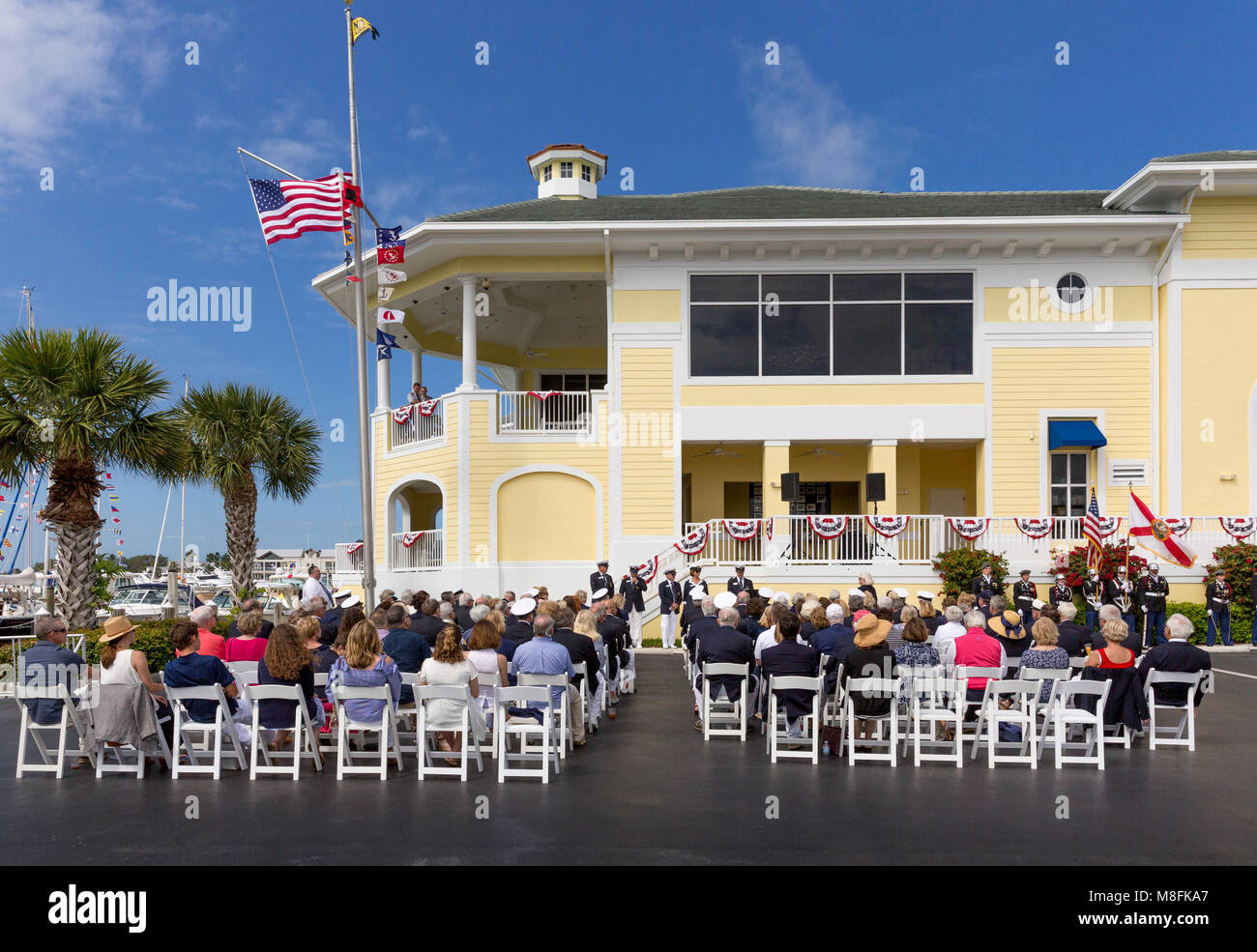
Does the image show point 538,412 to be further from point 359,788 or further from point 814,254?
point 359,788

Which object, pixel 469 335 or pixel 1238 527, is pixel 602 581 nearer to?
pixel 469 335

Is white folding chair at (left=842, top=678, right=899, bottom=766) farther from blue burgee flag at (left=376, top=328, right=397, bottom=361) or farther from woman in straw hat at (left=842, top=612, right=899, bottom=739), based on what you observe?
blue burgee flag at (left=376, top=328, right=397, bottom=361)

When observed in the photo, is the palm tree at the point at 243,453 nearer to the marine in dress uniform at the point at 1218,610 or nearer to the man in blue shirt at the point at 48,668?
the man in blue shirt at the point at 48,668

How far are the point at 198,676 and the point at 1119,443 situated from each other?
21177 mm

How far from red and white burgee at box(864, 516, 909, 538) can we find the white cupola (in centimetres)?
1537

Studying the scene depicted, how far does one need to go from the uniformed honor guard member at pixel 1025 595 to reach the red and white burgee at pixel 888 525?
2625 mm

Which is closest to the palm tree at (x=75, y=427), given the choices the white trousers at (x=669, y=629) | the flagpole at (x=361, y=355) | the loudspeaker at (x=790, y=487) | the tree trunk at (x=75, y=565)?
the tree trunk at (x=75, y=565)

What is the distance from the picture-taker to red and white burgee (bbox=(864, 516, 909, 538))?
21234 millimetres

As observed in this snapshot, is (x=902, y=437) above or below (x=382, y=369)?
below

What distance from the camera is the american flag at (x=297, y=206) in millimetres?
17094

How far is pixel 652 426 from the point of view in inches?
923

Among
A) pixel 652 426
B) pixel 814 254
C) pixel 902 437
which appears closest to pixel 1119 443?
pixel 902 437

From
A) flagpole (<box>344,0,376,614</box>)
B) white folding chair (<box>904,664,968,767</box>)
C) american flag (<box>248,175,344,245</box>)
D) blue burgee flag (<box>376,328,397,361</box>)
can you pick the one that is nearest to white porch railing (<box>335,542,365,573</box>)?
blue burgee flag (<box>376,328,397,361</box>)

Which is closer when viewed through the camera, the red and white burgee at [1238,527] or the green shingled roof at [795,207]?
the red and white burgee at [1238,527]
